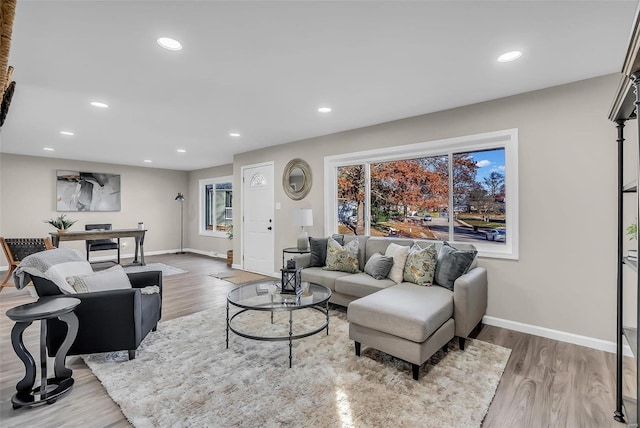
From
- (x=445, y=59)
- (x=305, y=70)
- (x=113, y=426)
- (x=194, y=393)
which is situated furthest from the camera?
(x=305, y=70)

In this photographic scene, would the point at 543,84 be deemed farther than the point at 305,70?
Yes

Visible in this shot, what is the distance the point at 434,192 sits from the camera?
12.8 ft

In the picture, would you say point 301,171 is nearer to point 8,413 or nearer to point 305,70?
point 305,70

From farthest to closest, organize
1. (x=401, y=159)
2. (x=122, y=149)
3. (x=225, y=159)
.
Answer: (x=225, y=159)
(x=122, y=149)
(x=401, y=159)

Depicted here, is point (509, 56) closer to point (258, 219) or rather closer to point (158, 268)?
point (258, 219)

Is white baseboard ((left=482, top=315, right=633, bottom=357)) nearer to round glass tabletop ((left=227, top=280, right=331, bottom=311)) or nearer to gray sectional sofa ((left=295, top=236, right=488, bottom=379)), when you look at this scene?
gray sectional sofa ((left=295, top=236, right=488, bottom=379))

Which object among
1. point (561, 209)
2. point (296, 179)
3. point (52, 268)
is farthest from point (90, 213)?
point (561, 209)

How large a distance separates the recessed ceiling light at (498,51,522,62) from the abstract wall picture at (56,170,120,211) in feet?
27.3

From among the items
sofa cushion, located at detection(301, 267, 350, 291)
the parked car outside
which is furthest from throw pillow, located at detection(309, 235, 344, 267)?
the parked car outside

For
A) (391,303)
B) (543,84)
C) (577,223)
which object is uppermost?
(543,84)

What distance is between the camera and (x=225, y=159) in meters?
7.12

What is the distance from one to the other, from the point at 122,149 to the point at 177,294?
323 centimetres

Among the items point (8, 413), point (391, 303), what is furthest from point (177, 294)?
point (391, 303)

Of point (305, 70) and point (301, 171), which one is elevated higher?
point (305, 70)
